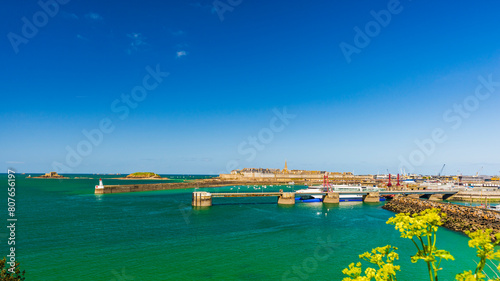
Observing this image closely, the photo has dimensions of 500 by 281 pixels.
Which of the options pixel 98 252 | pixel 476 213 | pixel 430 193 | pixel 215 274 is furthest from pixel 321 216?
pixel 430 193

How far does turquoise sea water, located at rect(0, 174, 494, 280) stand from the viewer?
21.6 metres

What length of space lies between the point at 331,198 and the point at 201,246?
49.4 m

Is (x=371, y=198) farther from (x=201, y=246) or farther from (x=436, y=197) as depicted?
(x=201, y=246)

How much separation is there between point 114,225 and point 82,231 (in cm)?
453

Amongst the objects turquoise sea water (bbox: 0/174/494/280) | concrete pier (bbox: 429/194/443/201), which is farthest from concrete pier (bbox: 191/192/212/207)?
concrete pier (bbox: 429/194/443/201)

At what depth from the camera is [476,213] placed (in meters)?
41.6

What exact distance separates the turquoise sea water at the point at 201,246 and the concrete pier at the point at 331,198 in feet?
71.1

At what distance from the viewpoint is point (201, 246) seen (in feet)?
94.1

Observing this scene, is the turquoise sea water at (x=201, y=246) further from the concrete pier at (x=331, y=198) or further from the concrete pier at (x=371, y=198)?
the concrete pier at (x=371, y=198)

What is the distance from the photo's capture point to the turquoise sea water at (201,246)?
21594mm

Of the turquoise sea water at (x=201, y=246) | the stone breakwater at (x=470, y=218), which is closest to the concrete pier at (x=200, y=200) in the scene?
the turquoise sea water at (x=201, y=246)

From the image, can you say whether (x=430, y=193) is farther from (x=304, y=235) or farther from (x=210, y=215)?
(x=210, y=215)

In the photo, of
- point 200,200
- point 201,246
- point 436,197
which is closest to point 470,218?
point 436,197

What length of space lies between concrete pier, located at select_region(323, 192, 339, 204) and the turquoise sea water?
853 inches
